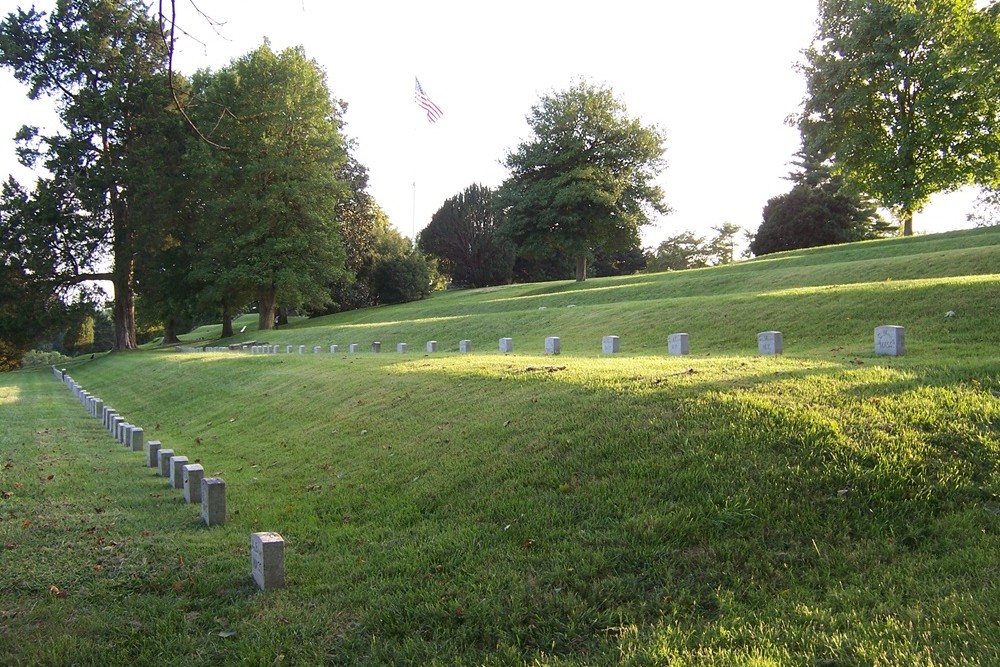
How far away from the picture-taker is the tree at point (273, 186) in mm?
36594

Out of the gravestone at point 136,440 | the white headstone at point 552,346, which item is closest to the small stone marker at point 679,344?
the white headstone at point 552,346

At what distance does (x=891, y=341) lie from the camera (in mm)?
9227

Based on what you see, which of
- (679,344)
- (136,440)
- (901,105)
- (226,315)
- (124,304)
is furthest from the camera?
(226,315)

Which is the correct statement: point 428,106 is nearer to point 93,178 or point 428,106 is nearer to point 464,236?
point 93,178

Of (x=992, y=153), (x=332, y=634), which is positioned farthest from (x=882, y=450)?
(x=992, y=153)

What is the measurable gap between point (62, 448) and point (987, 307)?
657 inches

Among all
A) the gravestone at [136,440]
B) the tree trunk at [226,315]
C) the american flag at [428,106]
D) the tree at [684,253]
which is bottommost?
the gravestone at [136,440]

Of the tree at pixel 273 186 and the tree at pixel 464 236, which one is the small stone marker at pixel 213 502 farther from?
the tree at pixel 464 236

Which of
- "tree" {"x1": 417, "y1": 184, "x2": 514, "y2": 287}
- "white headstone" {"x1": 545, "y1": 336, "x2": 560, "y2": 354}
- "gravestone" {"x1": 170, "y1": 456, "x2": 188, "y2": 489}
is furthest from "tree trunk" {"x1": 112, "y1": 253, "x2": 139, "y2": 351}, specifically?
"gravestone" {"x1": 170, "y1": 456, "x2": 188, "y2": 489}

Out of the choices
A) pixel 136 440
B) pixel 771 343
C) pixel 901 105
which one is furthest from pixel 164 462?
pixel 901 105

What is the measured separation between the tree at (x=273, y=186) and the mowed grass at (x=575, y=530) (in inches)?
1187

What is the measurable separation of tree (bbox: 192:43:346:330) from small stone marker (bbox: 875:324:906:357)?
3325 cm

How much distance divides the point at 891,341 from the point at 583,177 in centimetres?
2965

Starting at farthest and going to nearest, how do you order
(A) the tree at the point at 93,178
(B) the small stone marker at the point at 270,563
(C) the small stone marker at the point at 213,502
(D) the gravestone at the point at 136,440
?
(A) the tree at the point at 93,178
(D) the gravestone at the point at 136,440
(C) the small stone marker at the point at 213,502
(B) the small stone marker at the point at 270,563
